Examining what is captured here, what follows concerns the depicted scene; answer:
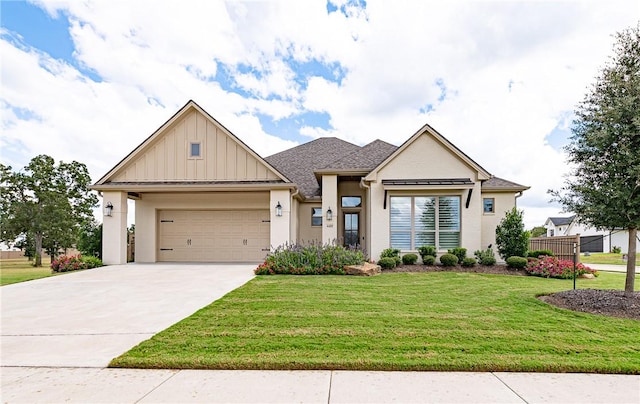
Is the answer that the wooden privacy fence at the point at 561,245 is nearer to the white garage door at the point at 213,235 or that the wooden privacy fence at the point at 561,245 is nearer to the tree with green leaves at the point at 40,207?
the white garage door at the point at 213,235

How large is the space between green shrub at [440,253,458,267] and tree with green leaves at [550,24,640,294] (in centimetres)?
553

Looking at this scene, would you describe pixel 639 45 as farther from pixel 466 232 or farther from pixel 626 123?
pixel 466 232

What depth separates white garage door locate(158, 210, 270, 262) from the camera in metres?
15.9

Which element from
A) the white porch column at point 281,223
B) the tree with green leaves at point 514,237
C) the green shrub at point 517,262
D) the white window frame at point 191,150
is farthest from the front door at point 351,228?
the white window frame at point 191,150

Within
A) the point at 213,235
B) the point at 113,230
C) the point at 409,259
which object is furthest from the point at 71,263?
the point at 409,259

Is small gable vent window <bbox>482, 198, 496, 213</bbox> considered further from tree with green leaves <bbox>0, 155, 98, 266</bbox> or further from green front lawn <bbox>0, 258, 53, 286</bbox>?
tree with green leaves <bbox>0, 155, 98, 266</bbox>

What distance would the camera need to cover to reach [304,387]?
3398mm

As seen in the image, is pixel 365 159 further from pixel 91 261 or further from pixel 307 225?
pixel 91 261

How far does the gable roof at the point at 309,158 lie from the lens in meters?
18.1

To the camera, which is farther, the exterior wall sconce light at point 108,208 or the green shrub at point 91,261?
the exterior wall sconce light at point 108,208

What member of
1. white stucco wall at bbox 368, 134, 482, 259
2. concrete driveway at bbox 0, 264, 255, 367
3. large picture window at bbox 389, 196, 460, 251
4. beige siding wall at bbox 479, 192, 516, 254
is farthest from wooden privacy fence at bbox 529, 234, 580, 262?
concrete driveway at bbox 0, 264, 255, 367

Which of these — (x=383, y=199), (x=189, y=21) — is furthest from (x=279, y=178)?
(x=189, y=21)

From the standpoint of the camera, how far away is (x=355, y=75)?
14852 millimetres

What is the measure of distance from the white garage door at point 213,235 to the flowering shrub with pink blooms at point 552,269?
33.0 feet
